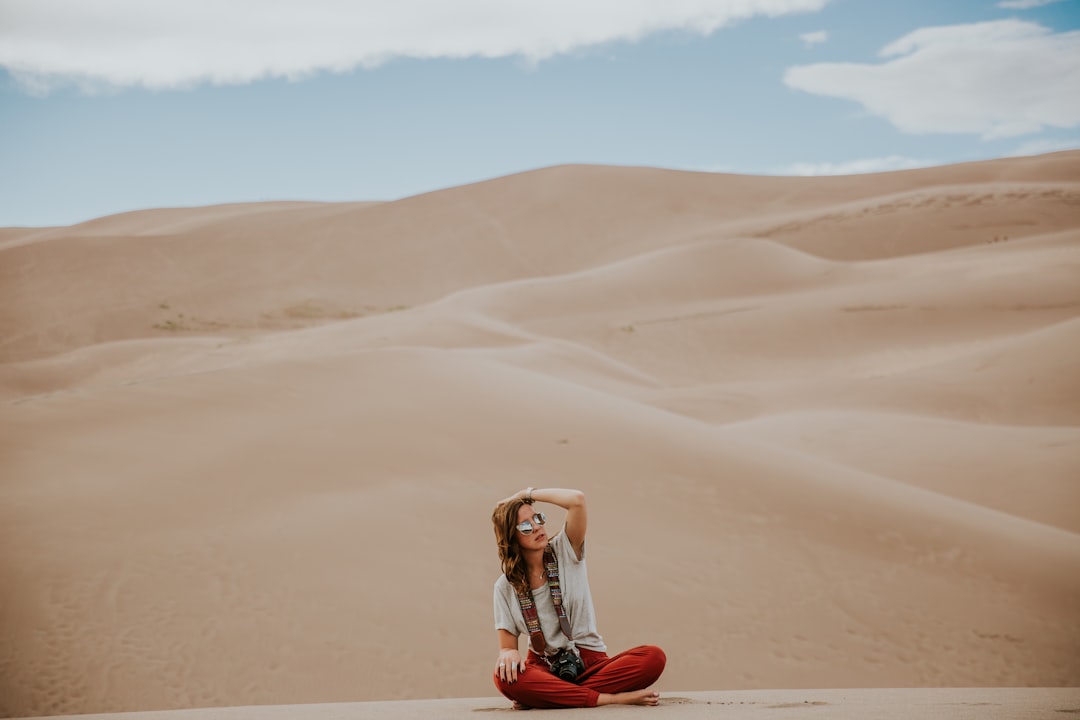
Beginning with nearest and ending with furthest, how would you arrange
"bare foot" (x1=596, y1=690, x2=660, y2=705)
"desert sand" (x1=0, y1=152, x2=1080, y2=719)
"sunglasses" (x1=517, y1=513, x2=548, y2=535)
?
1. "sunglasses" (x1=517, y1=513, x2=548, y2=535)
2. "bare foot" (x1=596, y1=690, x2=660, y2=705)
3. "desert sand" (x1=0, y1=152, x2=1080, y2=719)

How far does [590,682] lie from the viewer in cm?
438

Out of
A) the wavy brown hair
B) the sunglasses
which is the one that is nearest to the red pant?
the wavy brown hair

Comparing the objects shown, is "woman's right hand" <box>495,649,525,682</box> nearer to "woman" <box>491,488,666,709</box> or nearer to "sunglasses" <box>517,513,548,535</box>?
"woman" <box>491,488,666,709</box>

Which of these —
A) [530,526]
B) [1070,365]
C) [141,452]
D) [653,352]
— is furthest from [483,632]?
[653,352]

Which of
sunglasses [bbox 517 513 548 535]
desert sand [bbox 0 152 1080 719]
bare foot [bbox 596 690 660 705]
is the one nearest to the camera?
sunglasses [bbox 517 513 548 535]

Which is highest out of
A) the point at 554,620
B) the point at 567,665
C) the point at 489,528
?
the point at 554,620

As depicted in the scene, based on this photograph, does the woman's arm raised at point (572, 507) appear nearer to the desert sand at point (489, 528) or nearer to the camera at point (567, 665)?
the camera at point (567, 665)

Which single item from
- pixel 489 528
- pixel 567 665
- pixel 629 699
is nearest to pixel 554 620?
pixel 567 665

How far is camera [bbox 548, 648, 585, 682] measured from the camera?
14.4 feet

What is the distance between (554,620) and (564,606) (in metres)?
0.09

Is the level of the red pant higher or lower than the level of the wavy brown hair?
lower

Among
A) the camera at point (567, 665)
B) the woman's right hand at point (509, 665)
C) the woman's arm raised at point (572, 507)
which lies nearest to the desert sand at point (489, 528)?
the camera at point (567, 665)

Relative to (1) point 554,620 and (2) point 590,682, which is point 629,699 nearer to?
(2) point 590,682

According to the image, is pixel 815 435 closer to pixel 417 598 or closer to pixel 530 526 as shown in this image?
pixel 417 598
